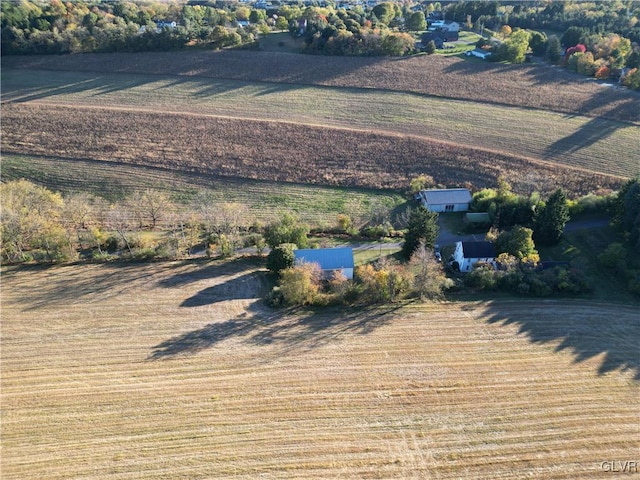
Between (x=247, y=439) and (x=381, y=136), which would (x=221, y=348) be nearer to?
(x=247, y=439)

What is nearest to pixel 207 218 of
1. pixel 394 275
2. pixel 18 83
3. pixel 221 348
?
pixel 221 348

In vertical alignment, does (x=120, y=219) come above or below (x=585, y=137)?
below

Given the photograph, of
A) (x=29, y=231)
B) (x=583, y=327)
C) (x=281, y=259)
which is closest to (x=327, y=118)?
(x=281, y=259)

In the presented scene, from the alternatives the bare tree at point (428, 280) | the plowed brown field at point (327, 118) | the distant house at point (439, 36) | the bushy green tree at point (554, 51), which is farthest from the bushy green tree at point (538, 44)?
the bare tree at point (428, 280)

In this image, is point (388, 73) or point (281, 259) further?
point (388, 73)

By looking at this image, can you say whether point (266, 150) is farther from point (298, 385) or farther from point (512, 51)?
point (512, 51)

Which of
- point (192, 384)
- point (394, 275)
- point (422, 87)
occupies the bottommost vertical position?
point (192, 384)
